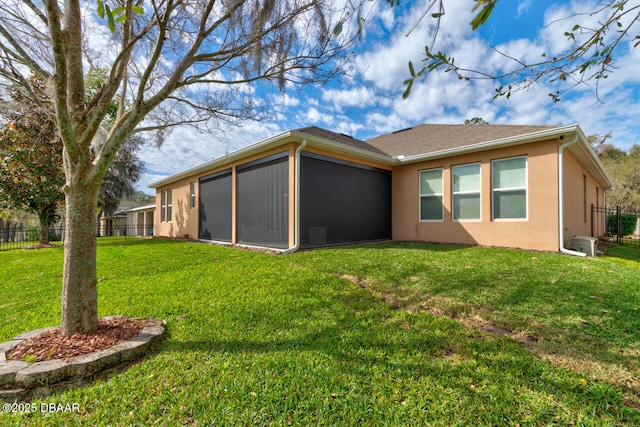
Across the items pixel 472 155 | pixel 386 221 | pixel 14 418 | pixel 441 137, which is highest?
pixel 441 137

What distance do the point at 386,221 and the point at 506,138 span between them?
4255mm

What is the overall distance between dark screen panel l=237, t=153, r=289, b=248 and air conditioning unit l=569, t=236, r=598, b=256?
7529 mm

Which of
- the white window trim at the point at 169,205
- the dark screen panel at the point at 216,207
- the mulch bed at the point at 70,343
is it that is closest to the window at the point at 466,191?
the dark screen panel at the point at 216,207

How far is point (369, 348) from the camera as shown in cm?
A: 226

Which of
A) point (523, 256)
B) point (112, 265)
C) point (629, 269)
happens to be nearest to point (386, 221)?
point (523, 256)

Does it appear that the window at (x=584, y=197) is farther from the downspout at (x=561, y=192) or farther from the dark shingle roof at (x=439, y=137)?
the downspout at (x=561, y=192)

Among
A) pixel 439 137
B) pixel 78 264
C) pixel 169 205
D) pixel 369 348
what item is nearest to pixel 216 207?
pixel 169 205

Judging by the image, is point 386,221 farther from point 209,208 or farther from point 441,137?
point 209,208

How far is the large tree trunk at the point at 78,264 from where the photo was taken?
2275 millimetres

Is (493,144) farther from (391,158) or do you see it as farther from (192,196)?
(192,196)

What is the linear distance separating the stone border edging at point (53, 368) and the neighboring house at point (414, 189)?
475 cm

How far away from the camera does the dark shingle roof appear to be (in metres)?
7.56

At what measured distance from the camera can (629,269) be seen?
16.0ft

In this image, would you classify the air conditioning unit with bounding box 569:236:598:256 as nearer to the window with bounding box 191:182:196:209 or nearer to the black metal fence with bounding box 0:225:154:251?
the window with bounding box 191:182:196:209
